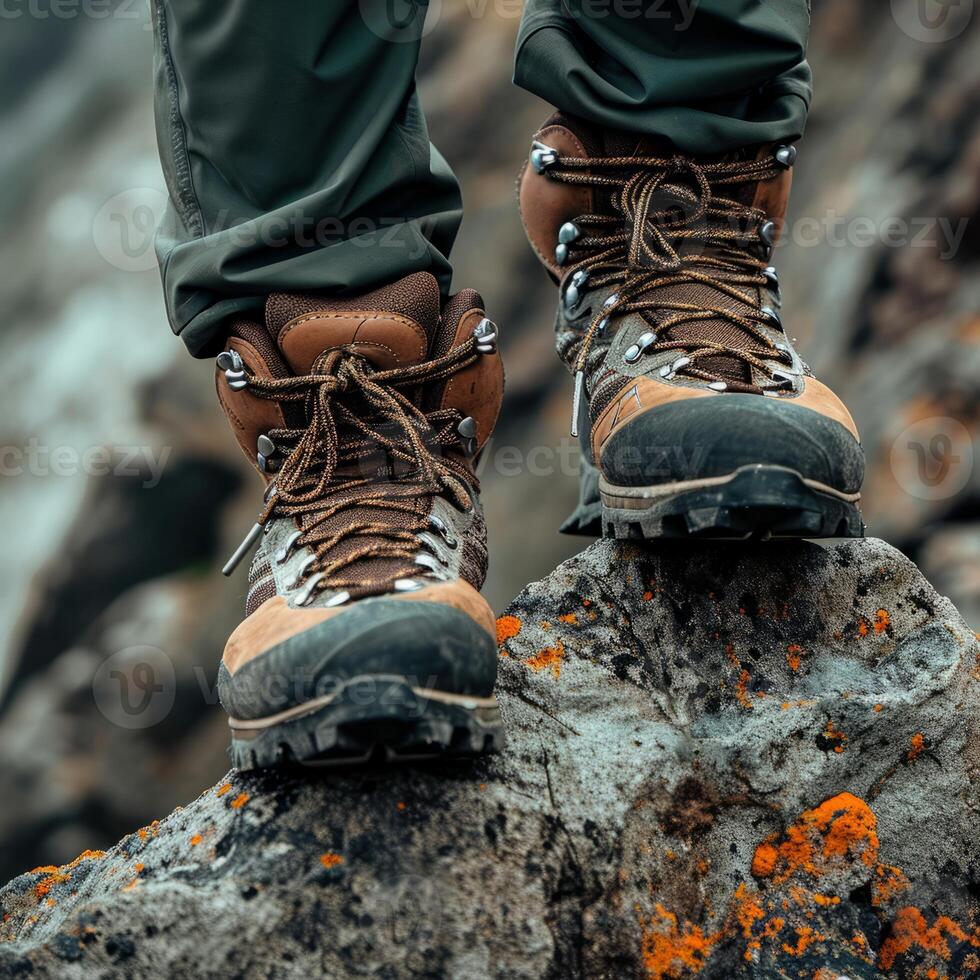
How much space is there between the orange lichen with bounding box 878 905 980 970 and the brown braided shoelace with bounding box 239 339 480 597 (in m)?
0.91

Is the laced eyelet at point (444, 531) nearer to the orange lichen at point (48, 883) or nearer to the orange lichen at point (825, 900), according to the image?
the orange lichen at point (825, 900)

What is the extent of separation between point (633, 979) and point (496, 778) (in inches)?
12.6

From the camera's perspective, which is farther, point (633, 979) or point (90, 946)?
point (633, 979)

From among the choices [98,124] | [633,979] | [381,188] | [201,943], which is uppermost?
[98,124]

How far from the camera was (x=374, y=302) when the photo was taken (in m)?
1.94

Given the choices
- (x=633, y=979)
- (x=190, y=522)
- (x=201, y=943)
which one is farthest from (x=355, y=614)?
(x=190, y=522)

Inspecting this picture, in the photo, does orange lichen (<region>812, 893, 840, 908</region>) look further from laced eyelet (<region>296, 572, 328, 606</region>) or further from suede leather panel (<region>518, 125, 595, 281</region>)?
suede leather panel (<region>518, 125, 595, 281</region>)

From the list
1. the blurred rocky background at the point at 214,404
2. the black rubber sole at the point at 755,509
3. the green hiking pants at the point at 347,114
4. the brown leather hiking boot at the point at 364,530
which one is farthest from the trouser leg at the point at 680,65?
the blurred rocky background at the point at 214,404

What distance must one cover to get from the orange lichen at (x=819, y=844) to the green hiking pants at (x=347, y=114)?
3.63 ft

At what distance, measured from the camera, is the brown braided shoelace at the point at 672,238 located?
7.00 feet

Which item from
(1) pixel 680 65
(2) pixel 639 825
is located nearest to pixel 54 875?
(2) pixel 639 825

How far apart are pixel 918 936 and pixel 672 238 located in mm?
1249

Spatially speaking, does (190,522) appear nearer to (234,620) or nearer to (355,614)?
(234,620)

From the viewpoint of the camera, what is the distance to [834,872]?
1676 millimetres
